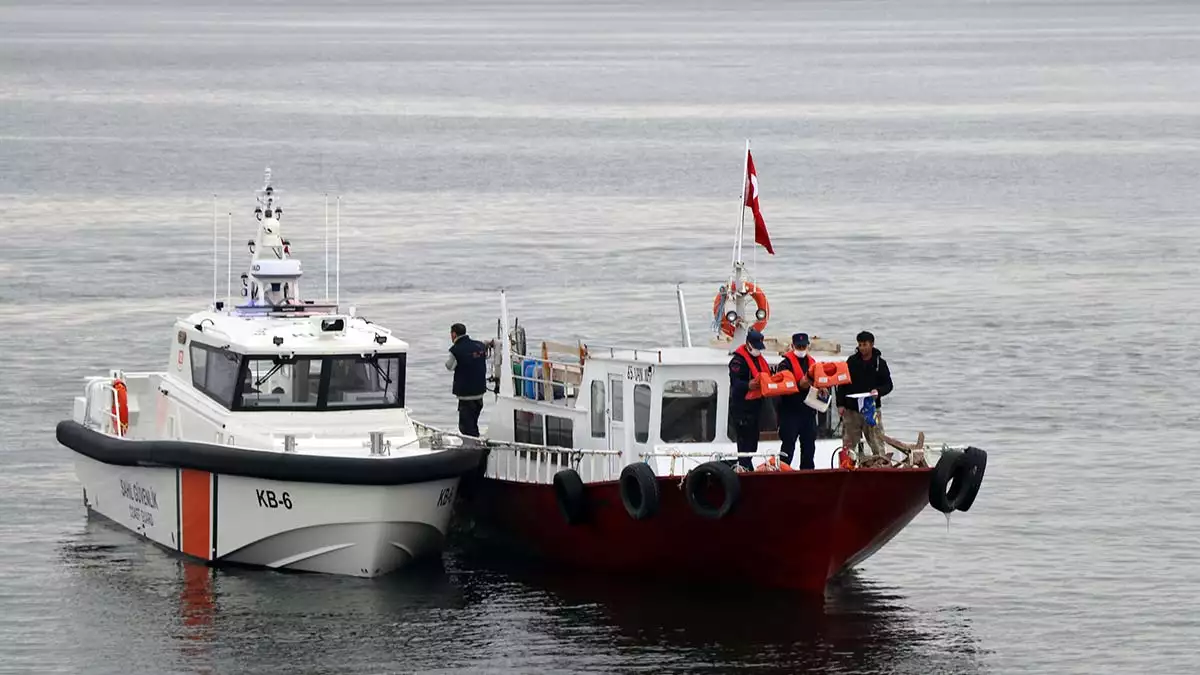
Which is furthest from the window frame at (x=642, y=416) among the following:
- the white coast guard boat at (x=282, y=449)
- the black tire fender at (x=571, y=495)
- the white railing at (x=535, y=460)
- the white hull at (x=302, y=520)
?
the white hull at (x=302, y=520)

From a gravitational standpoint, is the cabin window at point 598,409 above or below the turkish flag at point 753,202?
below

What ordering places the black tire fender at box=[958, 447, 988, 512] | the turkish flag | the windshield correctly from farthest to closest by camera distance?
the windshield < the turkish flag < the black tire fender at box=[958, 447, 988, 512]

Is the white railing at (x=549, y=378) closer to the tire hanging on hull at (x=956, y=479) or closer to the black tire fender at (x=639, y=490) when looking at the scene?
the black tire fender at (x=639, y=490)

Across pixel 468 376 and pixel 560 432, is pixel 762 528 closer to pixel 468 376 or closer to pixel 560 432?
pixel 560 432

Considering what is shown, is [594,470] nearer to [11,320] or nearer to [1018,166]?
[11,320]

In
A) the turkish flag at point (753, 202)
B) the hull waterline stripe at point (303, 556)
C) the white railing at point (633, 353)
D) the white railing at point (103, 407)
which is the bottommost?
the hull waterline stripe at point (303, 556)

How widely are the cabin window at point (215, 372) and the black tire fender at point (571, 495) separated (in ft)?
13.2

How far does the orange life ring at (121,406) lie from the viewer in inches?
1175

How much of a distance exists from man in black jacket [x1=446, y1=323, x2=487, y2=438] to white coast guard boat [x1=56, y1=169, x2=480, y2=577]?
107cm

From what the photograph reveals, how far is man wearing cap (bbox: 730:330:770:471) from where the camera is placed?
26.0 metres

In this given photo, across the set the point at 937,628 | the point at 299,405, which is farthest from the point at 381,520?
the point at 937,628

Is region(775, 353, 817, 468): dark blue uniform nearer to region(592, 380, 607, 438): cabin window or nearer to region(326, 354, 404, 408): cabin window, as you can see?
region(592, 380, 607, 438): cabin window

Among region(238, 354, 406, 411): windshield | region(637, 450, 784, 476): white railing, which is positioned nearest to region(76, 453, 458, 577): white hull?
region(238, 354, 406, 411): windshield

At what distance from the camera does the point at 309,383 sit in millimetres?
27875
